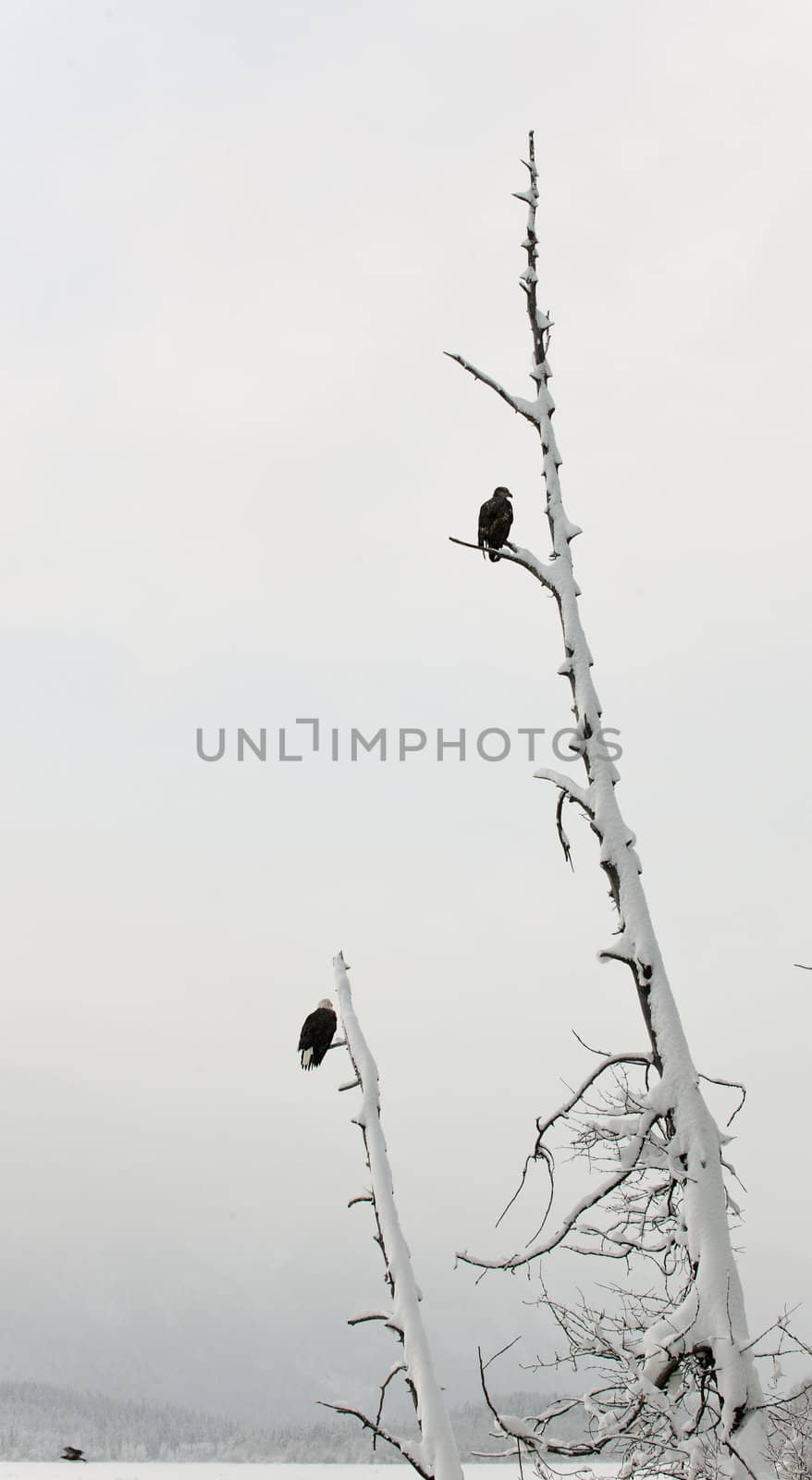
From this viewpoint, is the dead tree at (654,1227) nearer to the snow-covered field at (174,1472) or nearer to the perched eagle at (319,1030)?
the perched eagle at (319,1030)

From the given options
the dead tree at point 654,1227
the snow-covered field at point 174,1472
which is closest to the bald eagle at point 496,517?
the dead tree at point 654,1227

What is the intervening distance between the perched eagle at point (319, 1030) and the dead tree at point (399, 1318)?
0.62 m

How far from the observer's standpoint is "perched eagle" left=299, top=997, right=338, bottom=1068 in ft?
19.6

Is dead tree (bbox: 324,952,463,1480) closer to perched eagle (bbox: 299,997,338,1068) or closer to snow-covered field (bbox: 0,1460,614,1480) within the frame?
perched eagle (bbox: 299,997,338,1068)

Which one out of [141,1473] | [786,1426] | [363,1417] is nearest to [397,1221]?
[363,1417]

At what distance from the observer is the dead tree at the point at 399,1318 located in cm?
463

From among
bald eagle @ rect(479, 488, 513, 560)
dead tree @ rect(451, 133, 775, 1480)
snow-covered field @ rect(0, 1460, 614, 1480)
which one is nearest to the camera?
dead tree @ rect(451, 133, 775, 1480)

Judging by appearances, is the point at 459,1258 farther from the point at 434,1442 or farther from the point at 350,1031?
the point at 350,1031

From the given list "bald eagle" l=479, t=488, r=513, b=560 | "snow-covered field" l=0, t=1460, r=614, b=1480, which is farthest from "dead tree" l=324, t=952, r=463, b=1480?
"snow-covered field" l=0, t=1460, r=614, b=1480

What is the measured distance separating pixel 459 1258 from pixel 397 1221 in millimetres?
312

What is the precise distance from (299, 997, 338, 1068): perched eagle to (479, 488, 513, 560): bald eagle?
Answer: 3.09 metres

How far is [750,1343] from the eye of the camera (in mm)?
4344

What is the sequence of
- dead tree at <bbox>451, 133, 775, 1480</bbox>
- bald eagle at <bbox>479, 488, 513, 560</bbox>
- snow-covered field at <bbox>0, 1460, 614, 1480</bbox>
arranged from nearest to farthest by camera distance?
dead tree at <bbox>451, 133, 775, 1480</bbox> → bald eagle at <bbox>479, 488, 513, 560</bbox> → snow-covered field at <bbox>0, 1460, 614, 1480</bbox>

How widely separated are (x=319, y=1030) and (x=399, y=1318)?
60.1 inches
